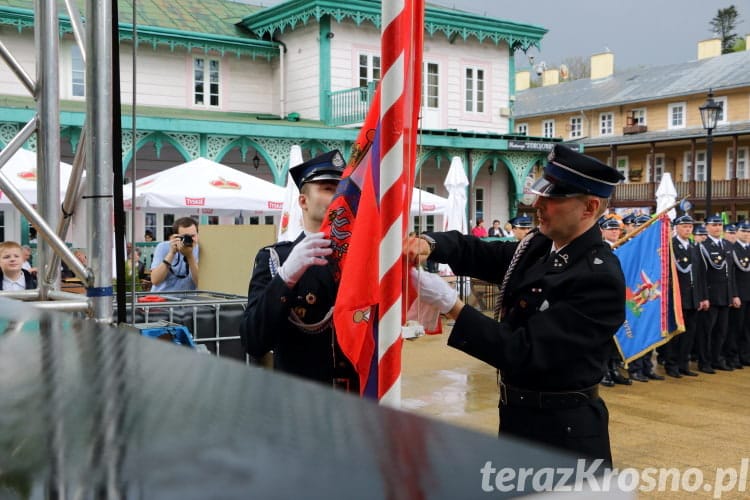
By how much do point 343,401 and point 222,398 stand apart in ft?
0.34

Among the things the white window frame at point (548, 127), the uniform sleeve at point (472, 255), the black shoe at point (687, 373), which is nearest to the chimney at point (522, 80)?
the white window frame at point (548, 127)

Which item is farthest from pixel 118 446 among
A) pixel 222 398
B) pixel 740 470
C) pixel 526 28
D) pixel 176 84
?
pixel 526 28

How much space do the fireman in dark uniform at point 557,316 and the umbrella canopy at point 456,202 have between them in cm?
1303

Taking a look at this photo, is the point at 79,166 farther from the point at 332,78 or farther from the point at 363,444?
the point at 332,78

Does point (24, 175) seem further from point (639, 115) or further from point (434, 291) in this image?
point (639, 115)

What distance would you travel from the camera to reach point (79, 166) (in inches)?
126

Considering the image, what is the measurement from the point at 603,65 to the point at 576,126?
20.0ft

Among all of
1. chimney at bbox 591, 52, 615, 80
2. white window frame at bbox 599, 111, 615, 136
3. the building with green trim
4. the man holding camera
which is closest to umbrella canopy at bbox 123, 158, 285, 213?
the man holding camera

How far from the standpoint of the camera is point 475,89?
25.2m

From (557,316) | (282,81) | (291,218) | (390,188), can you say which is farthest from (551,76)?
(390,188)

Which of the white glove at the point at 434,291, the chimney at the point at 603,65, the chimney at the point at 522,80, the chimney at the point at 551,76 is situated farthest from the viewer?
the chimney at the point at 522,80

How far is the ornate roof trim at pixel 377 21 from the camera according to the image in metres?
21.8

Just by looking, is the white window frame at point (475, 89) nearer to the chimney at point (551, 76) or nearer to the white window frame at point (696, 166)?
the white window frame at point (696, 166)

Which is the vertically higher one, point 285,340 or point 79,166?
point 79,166
